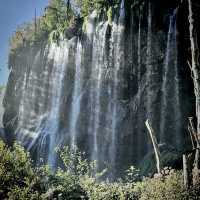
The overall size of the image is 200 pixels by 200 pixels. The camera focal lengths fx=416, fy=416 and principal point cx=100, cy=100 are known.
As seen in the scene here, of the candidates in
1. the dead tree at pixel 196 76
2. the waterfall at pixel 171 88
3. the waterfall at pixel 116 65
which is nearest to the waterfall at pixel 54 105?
the waterfall at pixel 116 65

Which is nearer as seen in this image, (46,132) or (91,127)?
(91,127)

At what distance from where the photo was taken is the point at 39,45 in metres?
50.7

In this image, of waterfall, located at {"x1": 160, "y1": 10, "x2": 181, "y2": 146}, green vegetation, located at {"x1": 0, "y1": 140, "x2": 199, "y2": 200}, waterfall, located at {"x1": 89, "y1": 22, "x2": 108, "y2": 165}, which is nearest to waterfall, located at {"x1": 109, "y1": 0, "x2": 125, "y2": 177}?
waterfall, located at {"x1": 89, "y1": 22, "x2": 108, "y2": 165}

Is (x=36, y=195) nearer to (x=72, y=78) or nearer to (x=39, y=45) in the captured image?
(x=72, y=78)

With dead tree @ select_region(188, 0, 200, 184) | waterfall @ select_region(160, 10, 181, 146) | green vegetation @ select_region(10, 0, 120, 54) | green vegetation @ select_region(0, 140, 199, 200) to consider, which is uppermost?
green vegetation @ select_region(10, 0, 120, 54)

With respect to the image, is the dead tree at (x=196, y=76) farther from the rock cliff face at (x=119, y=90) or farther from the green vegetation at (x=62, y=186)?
the rock cliff face at (x=119, y=90)

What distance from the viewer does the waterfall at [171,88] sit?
27531mm

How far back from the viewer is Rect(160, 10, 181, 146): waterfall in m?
27.5

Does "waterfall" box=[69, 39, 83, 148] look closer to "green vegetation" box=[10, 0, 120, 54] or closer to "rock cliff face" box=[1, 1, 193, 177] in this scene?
"rock cliff face" box=[1, 1, 193, 177]

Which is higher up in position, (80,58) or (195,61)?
(80,58)

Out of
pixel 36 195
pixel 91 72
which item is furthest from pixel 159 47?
pixel 36 195

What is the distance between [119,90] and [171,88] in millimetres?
4784

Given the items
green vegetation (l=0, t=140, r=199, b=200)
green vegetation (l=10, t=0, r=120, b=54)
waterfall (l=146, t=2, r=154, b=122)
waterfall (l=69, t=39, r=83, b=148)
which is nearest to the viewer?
green vegetation (l=0, t=140, r=199, b=200)

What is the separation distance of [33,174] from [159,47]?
17.6 m
